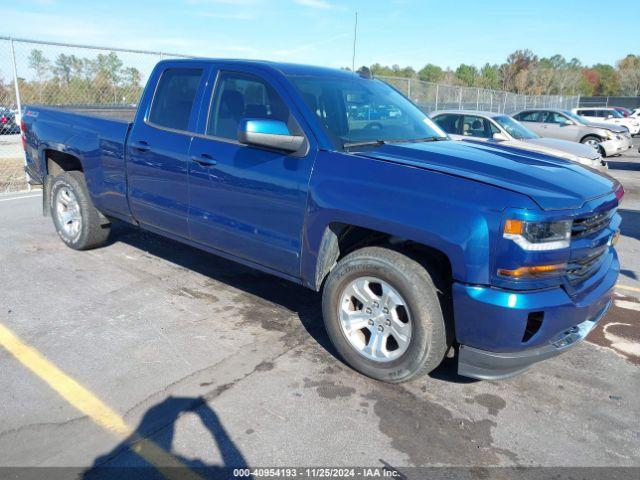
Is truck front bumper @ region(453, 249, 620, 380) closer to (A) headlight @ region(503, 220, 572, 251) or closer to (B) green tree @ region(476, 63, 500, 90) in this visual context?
(A) headlight @ region(503, 220, 572, 251)

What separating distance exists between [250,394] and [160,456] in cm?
68

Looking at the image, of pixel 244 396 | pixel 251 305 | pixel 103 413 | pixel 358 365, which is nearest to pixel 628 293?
pixel 358 365

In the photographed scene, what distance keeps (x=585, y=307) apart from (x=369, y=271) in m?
1.23

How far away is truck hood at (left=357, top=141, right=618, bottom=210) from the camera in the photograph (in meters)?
2.86

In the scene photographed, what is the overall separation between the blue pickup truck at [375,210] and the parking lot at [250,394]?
35cm

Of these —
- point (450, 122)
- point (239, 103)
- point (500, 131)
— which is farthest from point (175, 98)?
point (450, 122)

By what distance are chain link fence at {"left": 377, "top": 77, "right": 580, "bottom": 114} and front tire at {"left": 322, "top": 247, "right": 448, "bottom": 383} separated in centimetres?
1244

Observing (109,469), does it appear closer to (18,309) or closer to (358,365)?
(358,365)

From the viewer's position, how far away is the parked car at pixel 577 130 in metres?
16.1

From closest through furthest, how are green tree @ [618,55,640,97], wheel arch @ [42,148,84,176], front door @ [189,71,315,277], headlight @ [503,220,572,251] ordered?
1. headlight @ [503,220,572,251]
2. front door @ [189,71,315,277]
3. wheel arch @ [42,148,84,176]
4. green tree @ [618,55,640,97]

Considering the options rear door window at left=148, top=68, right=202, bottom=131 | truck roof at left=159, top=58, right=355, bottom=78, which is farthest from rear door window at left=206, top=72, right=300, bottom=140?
rear door window at left=148, top=68, right=202, bottom=131

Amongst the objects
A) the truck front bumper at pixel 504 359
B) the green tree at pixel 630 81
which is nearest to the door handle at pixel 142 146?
the truck front bumper at pixel 504 359

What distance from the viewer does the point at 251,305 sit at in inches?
177

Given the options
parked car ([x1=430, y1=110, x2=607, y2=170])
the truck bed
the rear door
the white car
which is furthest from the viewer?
the white car
